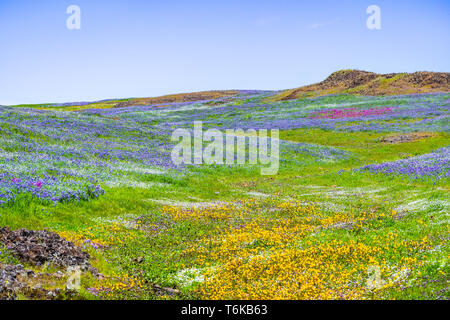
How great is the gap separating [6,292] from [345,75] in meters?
131

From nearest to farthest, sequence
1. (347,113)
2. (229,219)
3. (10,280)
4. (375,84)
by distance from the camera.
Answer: (10,280) < (229,219) < (347,113) < (375,84)

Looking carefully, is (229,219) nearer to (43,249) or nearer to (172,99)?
(43,249)

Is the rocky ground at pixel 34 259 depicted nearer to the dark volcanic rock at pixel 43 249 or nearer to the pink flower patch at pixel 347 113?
the dark volcanic rock at pixel 43 249

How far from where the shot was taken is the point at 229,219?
62.9 feet

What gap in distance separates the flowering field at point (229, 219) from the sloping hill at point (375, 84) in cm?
7429

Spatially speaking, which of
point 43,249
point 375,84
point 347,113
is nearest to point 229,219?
point 43,249

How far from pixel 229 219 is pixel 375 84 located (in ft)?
342

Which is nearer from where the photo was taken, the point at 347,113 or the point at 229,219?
the point at 229,219

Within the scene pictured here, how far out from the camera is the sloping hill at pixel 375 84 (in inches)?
4010

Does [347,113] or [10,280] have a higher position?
[347,113]

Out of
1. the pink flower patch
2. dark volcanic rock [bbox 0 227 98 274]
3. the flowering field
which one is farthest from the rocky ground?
the pink flower patch

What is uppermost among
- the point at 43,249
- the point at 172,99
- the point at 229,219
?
the point at 172,99
